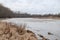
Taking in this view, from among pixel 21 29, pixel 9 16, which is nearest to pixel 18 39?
pixel 21 29

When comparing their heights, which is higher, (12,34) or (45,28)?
(12,34)

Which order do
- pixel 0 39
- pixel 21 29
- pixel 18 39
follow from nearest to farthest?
pixel 0 39, pixel 18 39, pixel 21 29

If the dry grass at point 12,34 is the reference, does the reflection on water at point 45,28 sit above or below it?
below

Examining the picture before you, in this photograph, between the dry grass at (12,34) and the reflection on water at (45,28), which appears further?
the reflection on water at (45,28)

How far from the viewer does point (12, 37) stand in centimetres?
1025

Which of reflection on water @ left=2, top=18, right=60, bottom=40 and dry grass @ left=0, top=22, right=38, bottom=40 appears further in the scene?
reflection on water @ left=2, top=18, right=60, bottom=40

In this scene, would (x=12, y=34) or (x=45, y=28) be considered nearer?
(x=12, y=34)

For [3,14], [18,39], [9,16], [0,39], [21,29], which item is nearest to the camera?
[0,39]

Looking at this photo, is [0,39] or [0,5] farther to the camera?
[0,5]

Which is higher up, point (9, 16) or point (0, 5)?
point (0, 5)

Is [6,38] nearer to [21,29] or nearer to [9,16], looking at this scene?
[21,29]

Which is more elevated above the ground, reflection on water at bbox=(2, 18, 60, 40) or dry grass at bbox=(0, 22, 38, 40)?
dry grass at bbox=(0, 22, 38, 40)

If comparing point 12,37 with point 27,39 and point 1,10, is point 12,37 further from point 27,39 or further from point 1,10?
point 1,10

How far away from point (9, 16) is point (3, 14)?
25.2ft
